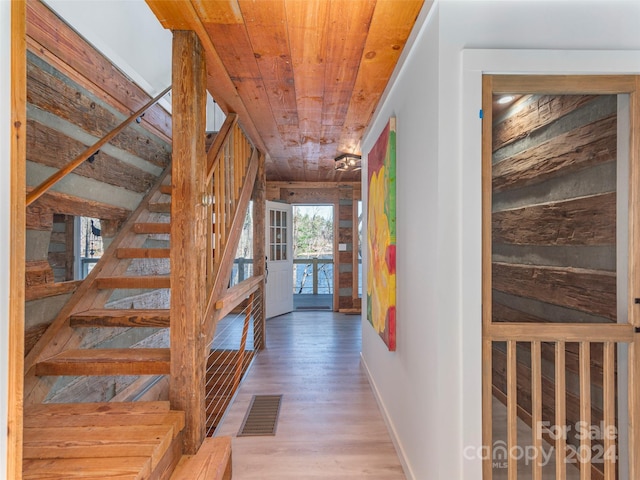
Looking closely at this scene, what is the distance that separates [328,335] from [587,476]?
3425 mm

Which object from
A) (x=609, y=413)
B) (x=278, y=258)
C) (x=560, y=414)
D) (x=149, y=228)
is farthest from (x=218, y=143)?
(x=278, y=258)

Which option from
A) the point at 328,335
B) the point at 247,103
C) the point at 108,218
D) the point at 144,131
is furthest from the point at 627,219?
the point at 328,335

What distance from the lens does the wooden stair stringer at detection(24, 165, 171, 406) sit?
1763mm

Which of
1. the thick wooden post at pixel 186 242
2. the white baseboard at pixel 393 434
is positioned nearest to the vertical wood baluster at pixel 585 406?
the white baseboard at pixel 393 434

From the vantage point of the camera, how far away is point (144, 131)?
3033 mm

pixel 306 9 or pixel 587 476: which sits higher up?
pixel 306 9

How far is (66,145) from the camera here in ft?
6.76

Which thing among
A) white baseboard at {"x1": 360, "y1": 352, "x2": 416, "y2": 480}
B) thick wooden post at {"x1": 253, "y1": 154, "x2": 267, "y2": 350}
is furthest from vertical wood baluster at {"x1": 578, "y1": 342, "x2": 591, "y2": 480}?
thick wooden post at {"x1": 253, "y1": 154, "x2": 267, "y2": 350}

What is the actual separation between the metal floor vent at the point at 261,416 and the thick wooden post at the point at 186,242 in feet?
1.99

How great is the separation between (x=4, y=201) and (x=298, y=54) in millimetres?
1595

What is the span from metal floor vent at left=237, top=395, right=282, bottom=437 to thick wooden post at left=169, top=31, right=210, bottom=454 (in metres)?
0.61

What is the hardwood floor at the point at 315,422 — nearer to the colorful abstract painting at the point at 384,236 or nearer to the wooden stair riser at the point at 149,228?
the colorful abstract painting at the point at 384,236

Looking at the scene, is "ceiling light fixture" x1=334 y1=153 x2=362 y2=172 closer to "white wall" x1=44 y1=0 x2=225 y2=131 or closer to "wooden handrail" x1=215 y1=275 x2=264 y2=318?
"wooden handrail" x1=215 y1=275 x2=264 y2=318

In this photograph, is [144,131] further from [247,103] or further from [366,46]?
[366,46]
